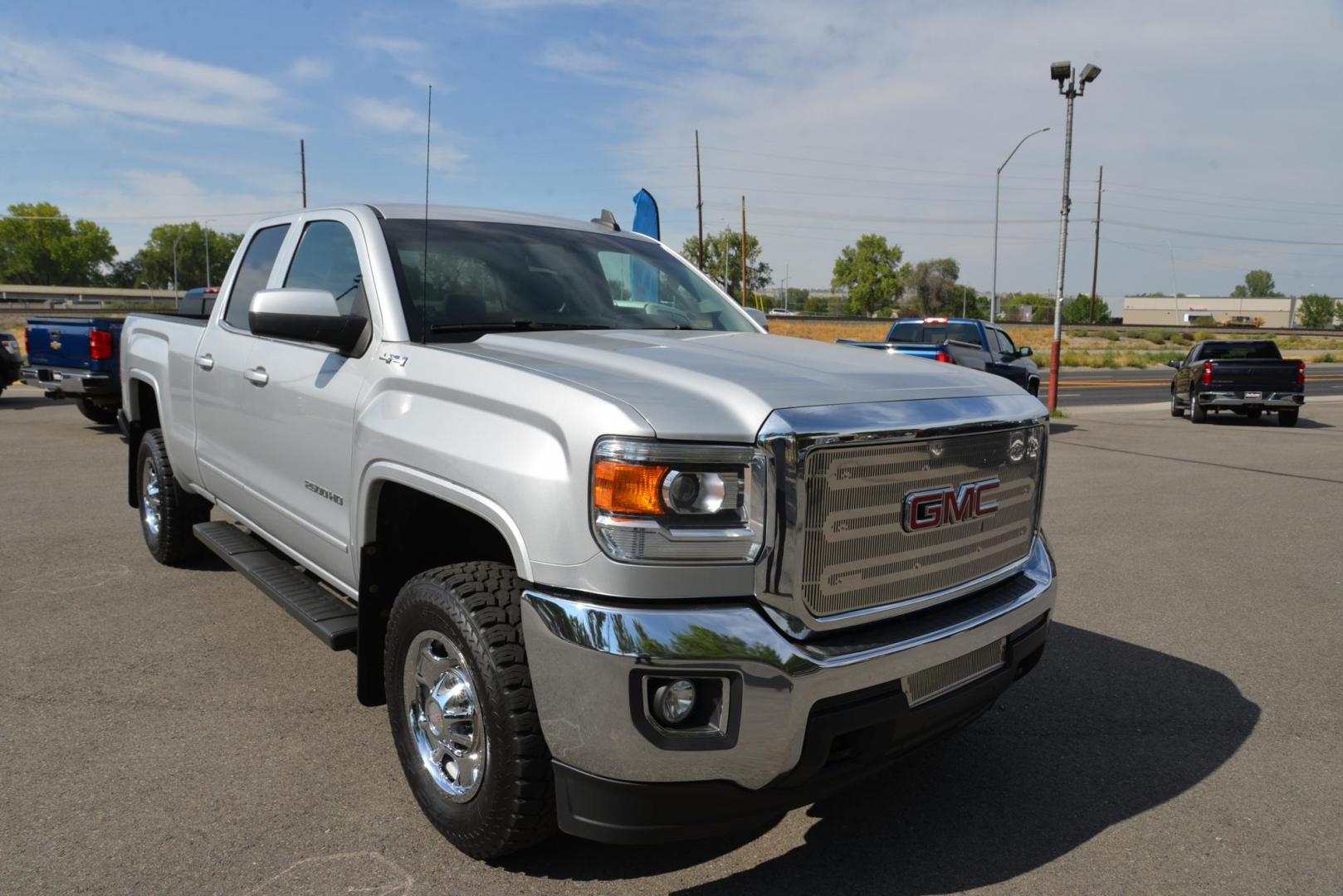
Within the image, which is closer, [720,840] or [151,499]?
[720,840]

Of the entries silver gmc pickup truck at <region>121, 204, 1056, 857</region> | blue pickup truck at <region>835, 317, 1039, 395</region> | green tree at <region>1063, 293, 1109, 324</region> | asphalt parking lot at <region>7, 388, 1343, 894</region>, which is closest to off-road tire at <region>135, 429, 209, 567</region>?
asphalt parking lot at <region>7, 388, 1343, 894</region>

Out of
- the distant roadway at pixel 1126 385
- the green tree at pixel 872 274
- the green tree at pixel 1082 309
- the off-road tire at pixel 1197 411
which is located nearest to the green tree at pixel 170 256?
the green tree at pixel 872 274

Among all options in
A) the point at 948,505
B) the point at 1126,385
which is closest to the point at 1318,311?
the point at 1126,385

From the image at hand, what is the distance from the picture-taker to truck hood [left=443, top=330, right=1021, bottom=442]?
7.96 ft

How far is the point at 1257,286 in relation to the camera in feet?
637

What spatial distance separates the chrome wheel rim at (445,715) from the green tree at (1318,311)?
164806 millimetres

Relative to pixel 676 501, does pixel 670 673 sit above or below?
below

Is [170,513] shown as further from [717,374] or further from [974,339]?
[974,339]

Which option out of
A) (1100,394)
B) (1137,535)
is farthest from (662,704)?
(1100,394)

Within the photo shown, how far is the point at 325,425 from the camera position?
3484 millimetres

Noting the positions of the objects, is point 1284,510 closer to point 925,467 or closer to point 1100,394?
point 925,467

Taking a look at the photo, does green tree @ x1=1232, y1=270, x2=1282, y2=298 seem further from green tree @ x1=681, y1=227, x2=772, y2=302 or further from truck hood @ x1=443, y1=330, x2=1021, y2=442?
truck hood @ x1=443, y1=330, x2=1021, y2=442

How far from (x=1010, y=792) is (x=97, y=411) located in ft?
42.0

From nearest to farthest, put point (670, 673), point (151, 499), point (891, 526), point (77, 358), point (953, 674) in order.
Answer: point (670, 673)
point (891, 526)
point (953, 674)
point (151, 499)
point (77, 358)
